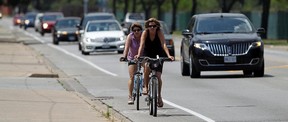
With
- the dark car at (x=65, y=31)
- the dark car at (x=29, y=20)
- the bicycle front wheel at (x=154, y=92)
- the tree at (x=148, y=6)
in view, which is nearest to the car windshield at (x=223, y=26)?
the bicycle front wheel at (x=154, y=92)

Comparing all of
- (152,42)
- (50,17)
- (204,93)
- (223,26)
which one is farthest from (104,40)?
(50,17)


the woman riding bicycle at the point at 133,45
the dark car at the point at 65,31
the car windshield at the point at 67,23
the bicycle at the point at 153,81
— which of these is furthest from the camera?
the car windshield at the point at 67,23

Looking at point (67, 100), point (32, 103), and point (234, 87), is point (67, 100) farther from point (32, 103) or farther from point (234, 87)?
point (234, 87)

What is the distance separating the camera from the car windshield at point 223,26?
2464cm

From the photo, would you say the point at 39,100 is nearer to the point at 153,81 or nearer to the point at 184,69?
the point at 153,81

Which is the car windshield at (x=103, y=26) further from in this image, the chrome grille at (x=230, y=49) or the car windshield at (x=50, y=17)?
the car windshield at (x=50, y=17)

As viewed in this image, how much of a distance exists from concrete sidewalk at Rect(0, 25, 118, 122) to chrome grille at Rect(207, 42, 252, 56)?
13.3ft

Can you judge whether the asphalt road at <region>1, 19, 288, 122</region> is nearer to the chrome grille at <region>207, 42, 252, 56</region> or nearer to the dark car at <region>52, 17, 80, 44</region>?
the chrome grille at <region>207, 42, 252, 56</region>

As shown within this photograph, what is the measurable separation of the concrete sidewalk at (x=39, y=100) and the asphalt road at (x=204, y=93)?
0.69m

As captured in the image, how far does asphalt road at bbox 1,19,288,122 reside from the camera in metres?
15.2

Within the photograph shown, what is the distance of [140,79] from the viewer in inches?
620

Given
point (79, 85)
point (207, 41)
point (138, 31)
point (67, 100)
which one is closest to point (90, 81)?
point (79, 85)

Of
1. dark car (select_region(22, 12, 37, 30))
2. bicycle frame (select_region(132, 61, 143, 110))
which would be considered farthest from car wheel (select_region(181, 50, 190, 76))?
dark car (select_region(22, 12, 37, 30))

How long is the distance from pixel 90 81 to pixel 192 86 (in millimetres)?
3844
